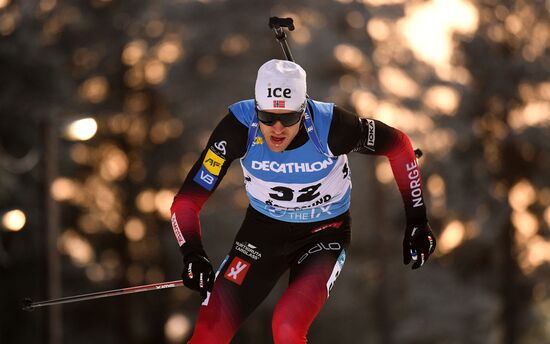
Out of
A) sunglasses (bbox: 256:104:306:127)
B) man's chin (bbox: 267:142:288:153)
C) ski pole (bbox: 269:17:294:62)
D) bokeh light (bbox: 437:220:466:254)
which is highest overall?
ski pole (bbox: 269:17:294:62)

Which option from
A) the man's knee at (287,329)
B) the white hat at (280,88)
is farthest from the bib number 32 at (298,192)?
the man's knee at (287,329)

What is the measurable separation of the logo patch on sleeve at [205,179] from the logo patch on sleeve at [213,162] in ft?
0.11

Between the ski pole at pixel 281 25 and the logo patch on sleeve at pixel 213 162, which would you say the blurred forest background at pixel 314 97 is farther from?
the logo patch on sleeve at pixel 213 162

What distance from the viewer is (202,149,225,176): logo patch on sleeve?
20.5 ft

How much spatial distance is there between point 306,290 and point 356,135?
3.34 ft

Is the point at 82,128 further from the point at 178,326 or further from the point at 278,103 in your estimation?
the point at 178,326

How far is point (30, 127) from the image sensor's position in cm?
2355

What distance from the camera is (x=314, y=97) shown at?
879 inches

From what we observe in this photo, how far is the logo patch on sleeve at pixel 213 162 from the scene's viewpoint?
6246 mm

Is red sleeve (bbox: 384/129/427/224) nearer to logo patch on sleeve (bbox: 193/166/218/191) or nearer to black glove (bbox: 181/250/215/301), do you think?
logo patch on sleeve (bbox: 193/166/218/191)

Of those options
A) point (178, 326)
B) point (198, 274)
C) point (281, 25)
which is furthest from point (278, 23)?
point (178, 326)

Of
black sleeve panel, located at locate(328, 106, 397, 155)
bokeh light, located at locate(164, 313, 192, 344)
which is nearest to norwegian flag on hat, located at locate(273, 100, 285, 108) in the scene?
black sleeve panel, located at locate(328, 106, 397, 155)

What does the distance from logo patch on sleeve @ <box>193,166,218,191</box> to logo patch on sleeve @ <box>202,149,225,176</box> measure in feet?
0.11

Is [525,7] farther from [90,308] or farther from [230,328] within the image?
[230,328]
